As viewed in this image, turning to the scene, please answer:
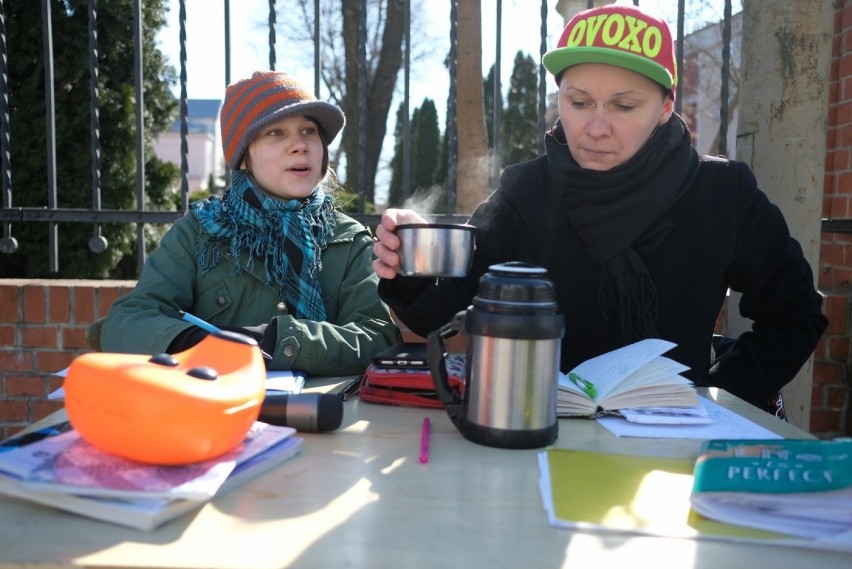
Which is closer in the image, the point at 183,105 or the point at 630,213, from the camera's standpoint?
the point at 630,213

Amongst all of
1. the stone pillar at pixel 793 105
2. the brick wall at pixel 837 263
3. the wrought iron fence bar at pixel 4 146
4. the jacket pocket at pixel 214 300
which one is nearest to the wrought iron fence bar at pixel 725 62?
the stone pillar at pixel 793 105

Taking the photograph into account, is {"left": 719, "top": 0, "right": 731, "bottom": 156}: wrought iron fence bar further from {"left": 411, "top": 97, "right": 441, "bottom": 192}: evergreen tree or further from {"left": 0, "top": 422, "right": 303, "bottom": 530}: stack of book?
{"left": 411, "top": 97, "right": 441, "bottom": 192}: evergreen tree

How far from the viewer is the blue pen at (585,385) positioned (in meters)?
1.50

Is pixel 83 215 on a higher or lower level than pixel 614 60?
lower

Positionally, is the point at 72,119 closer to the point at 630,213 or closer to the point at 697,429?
the point at 630,213

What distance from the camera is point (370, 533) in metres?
0.91

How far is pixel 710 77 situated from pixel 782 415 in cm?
1795

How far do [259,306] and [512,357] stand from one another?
120cm

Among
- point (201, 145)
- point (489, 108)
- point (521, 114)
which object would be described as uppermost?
point (201, 145)

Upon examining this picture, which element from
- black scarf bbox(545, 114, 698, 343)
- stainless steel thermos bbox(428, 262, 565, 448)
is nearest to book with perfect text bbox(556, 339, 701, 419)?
stainless steel thermos bbox(428, 262, 565, 448)

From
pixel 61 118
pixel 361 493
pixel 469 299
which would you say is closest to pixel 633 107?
pixel 469 299

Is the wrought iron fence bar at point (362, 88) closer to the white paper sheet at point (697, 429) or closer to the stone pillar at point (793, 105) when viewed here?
the stone pillar at point (793, 105)

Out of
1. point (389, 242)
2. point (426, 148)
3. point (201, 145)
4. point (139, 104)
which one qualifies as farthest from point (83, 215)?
point (201, 145)

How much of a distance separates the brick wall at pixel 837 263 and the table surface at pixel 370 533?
2.42 meters
